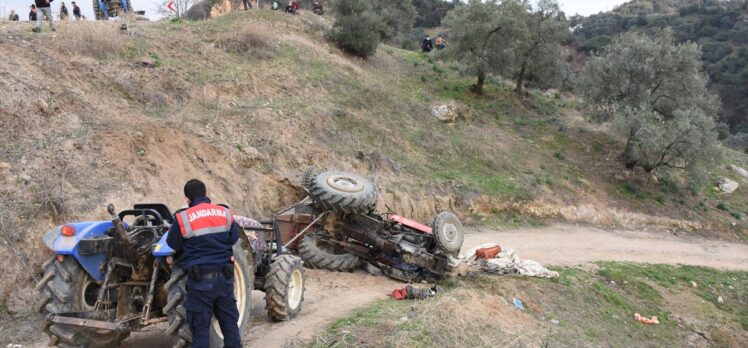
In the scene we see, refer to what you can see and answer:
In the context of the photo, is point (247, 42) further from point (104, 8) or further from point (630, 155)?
point (630, 155)

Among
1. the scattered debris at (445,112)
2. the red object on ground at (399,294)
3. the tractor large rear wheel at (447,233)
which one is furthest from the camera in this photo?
the scattered debris at (445,112)

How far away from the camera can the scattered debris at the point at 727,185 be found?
26.1 m

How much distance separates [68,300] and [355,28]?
2381 cm

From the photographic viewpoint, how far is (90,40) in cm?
1483

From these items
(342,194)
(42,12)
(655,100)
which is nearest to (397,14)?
(655,100)

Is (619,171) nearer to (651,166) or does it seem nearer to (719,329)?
(651,166)

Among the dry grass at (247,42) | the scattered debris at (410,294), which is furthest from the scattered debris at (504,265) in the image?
the dry grass at (247,42)

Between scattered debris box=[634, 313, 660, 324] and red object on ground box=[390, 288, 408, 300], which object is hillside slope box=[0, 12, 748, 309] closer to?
red object on ground box=[390, 288, 408, 300]

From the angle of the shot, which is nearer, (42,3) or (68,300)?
(68,300)

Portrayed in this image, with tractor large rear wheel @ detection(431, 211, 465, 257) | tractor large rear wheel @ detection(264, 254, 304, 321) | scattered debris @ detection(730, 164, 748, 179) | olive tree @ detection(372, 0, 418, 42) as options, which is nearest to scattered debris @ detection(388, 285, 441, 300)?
tractor large rear wheel @ detection(431, 211, 465, 257)

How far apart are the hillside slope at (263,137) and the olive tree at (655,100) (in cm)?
176

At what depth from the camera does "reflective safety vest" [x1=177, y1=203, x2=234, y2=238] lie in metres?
4.94

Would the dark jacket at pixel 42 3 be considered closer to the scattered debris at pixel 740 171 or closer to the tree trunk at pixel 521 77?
the tree trunk at pixel 521 77

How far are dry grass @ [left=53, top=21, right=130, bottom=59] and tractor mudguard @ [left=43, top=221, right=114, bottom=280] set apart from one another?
33.2 ft
